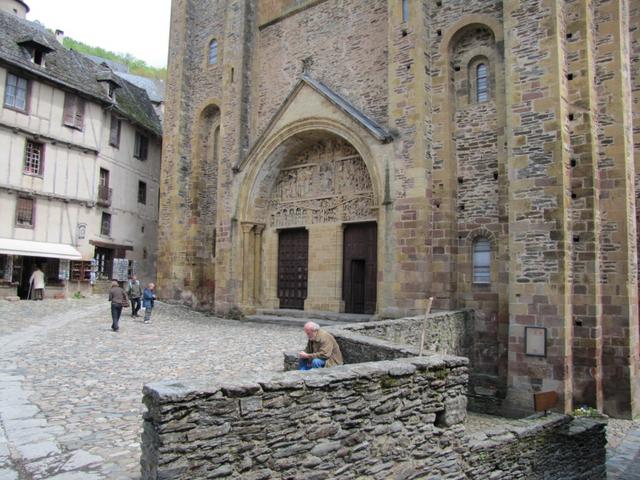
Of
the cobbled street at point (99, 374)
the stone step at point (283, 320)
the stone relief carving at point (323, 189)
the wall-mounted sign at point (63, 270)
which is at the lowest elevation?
the cobbled street at point (99, 374)

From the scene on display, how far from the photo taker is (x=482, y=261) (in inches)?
525

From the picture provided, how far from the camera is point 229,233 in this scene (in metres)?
18.1

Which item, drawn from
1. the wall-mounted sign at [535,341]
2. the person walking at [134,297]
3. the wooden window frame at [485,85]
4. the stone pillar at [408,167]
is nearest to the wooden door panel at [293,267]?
the stone pillar at [408,167]

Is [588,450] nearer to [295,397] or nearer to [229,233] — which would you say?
[295,397]

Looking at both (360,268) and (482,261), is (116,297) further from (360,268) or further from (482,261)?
(482,261)

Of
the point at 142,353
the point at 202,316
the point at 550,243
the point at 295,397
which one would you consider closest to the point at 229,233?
the point at 202,316

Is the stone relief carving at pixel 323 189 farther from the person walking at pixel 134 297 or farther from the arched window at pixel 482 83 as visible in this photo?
the person walking at pixel 134 297

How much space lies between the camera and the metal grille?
2066 cm

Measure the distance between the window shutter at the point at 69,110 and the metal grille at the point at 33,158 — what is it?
5.45 feet

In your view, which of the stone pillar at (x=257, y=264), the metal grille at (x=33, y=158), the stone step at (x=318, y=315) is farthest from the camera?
the metal grille at (x=33, y=158)

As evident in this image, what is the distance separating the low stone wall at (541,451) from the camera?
6234 mm

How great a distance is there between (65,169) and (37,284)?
519 cm

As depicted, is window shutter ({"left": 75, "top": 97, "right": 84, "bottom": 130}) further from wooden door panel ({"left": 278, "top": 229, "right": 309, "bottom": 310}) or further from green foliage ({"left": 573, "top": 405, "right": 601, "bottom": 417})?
green foliage ({"left": 573, "top": 405, "right": 601, "bottom": 417})

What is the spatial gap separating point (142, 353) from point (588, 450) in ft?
27.2
